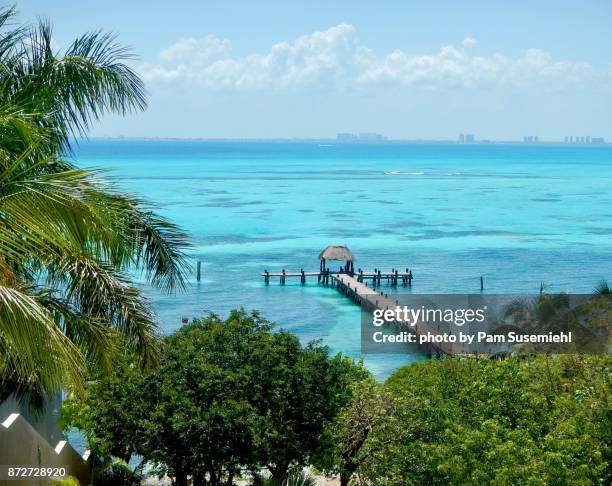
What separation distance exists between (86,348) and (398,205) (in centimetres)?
9686

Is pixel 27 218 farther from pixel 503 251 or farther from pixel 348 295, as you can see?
pixel 503 251

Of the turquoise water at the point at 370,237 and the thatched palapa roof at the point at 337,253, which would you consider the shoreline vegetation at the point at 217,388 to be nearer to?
the turquoise water at the point at 370,237

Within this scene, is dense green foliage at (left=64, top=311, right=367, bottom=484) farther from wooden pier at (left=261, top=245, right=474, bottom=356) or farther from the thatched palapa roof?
the thatched palapa roof

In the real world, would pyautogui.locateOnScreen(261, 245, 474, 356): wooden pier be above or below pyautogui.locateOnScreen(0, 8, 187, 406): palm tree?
below

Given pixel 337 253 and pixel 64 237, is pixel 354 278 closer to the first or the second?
pixel 337 253

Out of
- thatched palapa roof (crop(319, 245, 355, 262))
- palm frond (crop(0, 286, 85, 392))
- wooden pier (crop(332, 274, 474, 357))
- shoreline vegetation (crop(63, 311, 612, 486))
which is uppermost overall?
palm frond (crop(0, 286, 85, 392))

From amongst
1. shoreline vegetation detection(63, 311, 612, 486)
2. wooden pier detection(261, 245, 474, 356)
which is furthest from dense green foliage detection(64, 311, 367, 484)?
wooden pier detection(261, 245, 474, 356)

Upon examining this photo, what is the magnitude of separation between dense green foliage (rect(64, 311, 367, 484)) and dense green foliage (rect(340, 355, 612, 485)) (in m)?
0.82

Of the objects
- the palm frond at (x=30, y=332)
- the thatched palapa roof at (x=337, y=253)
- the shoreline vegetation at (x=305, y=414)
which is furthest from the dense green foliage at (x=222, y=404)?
the thatched palapa roof at (x=337, y=253)

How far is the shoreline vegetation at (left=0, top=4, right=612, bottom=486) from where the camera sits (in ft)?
30.8

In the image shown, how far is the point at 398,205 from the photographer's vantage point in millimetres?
104938

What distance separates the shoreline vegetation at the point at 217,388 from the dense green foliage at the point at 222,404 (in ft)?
0.09

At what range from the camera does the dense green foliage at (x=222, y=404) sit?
45.3ft

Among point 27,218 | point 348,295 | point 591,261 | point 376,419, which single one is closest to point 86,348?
point 27,218
